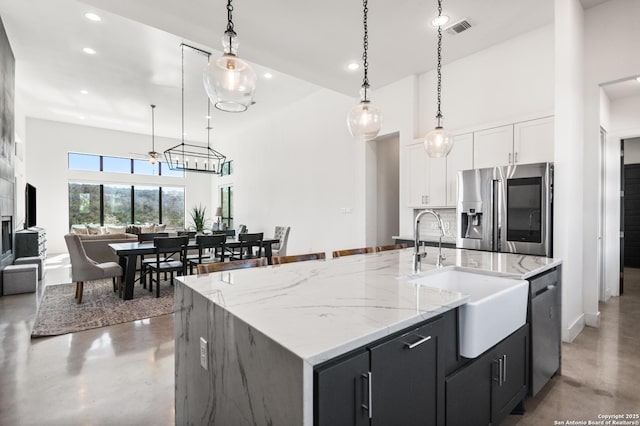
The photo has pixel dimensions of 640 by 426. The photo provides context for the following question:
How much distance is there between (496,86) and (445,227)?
192cm

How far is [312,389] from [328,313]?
32 cm

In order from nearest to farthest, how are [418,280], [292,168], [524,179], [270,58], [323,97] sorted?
[418,280] < [524,179] < [270,58] < [323,97] < [292,168]

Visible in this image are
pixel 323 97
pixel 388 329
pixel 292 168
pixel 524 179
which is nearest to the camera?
pixel 388 329

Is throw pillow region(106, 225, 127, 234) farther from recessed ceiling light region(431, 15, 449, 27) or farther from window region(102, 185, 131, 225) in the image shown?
recessed ceiling light region(431, 15, 449, 27)

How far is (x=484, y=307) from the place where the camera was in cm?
135

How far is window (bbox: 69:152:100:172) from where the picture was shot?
938 cm

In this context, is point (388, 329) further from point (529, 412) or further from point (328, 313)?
point (529, 412)

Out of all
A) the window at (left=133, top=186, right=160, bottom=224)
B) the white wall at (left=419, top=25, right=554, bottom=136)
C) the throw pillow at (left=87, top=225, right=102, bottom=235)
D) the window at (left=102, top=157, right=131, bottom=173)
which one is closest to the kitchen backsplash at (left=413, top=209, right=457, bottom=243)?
the white wall at (left=419, top=25, right=554, bottom=136)

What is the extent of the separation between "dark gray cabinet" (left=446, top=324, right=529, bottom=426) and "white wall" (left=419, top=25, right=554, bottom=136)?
2713 mm

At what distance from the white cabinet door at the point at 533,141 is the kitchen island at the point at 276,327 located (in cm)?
200

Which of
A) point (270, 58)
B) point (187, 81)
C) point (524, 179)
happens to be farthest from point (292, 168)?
point (524, 179)

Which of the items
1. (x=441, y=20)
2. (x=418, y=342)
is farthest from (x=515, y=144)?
(x=418, y=342)

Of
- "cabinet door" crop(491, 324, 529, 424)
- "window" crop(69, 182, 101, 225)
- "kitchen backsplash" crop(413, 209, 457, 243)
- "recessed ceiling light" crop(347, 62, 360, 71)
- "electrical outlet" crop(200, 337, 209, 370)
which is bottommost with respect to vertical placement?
"cabinet door" crop(491, 324, 529, 424)

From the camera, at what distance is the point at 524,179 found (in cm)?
317
